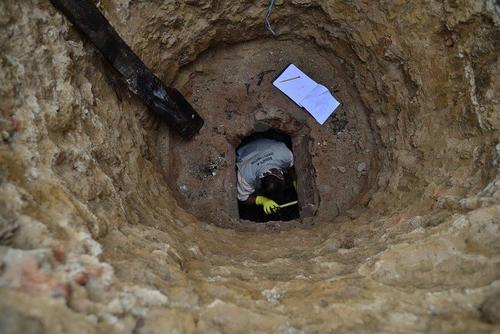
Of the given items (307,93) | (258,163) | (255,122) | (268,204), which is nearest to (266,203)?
(268,204)

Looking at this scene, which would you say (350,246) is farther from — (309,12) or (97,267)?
(309,12)

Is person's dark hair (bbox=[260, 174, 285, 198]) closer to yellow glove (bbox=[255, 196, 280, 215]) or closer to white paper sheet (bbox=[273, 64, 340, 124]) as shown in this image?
yellow glove (bbox=[255, 196, 280, 215])

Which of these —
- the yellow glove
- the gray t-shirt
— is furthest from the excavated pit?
the yellow glove

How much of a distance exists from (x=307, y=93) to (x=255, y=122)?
603 millimetres

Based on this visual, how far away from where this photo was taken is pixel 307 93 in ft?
14.1

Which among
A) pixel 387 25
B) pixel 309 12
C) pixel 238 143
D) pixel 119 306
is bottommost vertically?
pixel 119 306

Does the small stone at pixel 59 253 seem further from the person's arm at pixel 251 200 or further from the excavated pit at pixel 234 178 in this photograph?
the person's arm at pixel 251 200

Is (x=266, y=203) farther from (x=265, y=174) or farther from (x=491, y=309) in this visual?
(x=491, y=309)

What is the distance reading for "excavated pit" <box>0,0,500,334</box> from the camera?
1.74 meters

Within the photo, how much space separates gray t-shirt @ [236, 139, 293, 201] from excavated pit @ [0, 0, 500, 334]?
149mm

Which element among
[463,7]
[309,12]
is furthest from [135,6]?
[463,7]

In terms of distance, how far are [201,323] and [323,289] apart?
2.04ft

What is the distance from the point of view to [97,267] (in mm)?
1765

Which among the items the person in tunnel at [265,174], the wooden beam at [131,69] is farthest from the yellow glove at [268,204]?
the wooden beam at [131,69]
